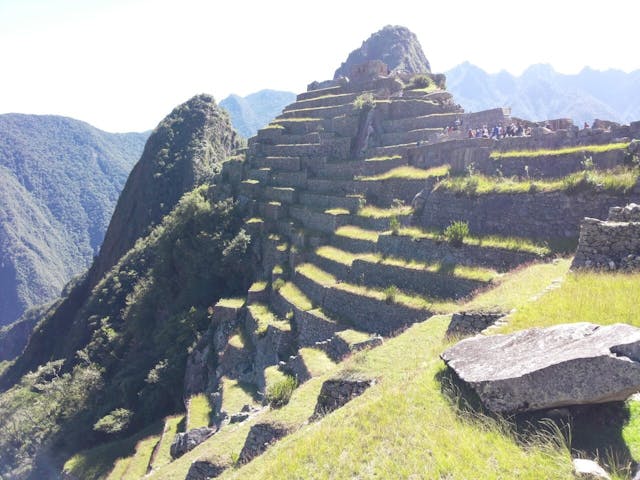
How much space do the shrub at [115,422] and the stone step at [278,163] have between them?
1949cm

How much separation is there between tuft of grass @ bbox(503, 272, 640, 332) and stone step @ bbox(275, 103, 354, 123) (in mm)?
29185

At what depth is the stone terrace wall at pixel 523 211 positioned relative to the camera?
46.3 feet

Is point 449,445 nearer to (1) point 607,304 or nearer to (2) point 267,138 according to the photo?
(1) point 607,304

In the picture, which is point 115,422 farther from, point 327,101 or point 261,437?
point 327,101

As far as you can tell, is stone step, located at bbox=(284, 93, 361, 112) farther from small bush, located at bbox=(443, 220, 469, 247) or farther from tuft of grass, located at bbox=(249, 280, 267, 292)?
small bush, located at bbox=(443, 220, 469, 247)

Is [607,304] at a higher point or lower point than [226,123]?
lower

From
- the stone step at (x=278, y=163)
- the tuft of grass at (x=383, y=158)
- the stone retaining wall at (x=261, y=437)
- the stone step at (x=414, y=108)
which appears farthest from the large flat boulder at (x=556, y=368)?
the stone step at (x=278, y=163)

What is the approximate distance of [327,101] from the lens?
135 ft

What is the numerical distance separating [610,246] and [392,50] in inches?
3976

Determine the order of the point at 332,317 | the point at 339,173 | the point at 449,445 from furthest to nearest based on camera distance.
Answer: the point at 339,173, the point at 332,317, the point at 449,445

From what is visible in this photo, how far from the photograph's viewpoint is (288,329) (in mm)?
22219

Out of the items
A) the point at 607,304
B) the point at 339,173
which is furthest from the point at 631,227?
the point at 339,173

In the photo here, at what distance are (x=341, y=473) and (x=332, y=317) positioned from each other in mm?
14068

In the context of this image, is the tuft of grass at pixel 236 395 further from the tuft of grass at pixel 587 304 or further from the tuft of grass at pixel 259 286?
the tuft of grass at pixel 587 304
